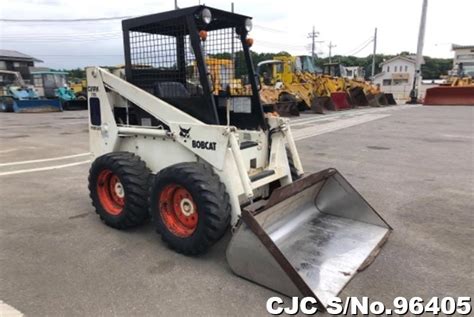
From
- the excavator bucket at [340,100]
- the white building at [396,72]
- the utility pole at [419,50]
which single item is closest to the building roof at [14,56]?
the excavator bucket at [340,100]

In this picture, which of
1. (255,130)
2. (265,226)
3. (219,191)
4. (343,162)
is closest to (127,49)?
(255,130)

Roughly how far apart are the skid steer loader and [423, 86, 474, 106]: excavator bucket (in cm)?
2421

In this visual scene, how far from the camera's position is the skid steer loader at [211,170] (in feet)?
10.4

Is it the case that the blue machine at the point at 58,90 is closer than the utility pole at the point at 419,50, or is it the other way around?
the blue machine at the point at 58,90

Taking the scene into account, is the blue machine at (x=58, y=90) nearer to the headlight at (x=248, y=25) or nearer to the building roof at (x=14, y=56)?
the headlight at (x=248, y=25)

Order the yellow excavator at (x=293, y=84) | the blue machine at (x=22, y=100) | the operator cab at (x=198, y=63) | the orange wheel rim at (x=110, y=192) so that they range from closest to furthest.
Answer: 1. the operator cab at (x=198, y=63)
2. the orange wheel rim at (x=110, y=192)
3. the yellow excavator at (x=293, y=84)
4. the blue machine at (x=22, y=100)

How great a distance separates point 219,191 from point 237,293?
2.84 feet

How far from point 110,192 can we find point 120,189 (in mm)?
235

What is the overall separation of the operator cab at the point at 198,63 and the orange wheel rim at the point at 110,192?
32.8 inches

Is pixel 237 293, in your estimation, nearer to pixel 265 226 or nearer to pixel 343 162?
pixel 265 226

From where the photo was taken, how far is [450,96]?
24.5m

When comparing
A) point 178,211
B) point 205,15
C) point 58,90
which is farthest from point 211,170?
point 58,90

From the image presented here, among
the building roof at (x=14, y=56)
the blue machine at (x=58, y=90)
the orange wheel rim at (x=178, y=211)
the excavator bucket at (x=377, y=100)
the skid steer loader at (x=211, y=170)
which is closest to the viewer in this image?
the skid steer loader at (x=211, y=170)

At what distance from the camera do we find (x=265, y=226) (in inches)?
135
